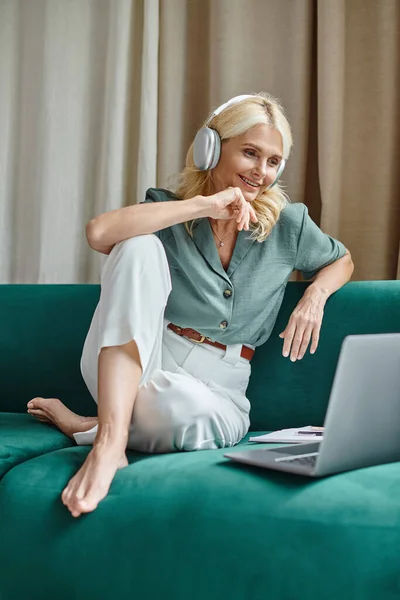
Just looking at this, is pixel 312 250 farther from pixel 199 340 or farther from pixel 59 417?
pixel 59 417

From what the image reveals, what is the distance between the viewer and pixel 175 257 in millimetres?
1932

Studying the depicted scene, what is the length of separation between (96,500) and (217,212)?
0.83 m

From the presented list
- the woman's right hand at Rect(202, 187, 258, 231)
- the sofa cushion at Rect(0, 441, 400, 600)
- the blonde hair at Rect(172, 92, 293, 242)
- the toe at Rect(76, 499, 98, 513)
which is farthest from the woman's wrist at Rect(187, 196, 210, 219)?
the toe at Rect(76, 499, 98, 513)

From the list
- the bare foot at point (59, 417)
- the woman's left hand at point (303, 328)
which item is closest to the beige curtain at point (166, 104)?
the woman's left hand at point (303, 328)

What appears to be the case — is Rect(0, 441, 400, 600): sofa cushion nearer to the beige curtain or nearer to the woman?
the woman

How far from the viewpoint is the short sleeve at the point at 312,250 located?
199 centimetres

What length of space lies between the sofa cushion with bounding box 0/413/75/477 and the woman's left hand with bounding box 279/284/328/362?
0.60m

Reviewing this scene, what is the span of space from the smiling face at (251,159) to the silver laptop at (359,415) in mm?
863

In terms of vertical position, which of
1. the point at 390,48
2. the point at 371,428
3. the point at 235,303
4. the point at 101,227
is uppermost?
the point at 390,48

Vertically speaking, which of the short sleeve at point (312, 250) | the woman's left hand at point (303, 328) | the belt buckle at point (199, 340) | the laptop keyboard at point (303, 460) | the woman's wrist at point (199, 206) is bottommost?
the laptop keyboard at point (303, 460)

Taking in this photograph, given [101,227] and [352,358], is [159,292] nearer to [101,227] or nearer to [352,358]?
[101,227]

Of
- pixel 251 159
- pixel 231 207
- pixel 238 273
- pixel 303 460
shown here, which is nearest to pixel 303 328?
pixel 238 273

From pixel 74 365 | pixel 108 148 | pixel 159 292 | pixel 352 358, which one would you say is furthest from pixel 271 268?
pixel 108 148

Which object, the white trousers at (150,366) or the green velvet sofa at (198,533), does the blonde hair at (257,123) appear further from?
the green velvet sofa at (198,533)
